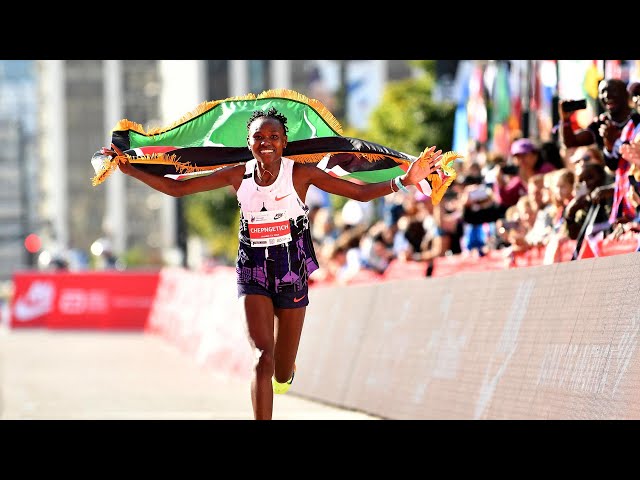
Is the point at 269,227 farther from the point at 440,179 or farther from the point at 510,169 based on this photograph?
the point at 510,169

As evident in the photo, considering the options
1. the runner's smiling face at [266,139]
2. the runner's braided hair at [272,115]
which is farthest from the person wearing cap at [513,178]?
the runner's smiling face at [266,139]

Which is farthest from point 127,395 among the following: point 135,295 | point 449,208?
point 135,295

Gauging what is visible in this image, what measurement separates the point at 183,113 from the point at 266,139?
138 ft

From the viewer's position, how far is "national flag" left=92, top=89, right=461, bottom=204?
29.6ft

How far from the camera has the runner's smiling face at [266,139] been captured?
323 inches

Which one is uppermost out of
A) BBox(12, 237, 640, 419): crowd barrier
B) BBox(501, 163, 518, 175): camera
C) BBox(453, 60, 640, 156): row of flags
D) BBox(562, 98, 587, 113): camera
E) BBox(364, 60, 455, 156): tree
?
BBox(364, 60, 455, 156): tree

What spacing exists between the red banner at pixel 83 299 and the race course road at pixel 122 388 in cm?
747

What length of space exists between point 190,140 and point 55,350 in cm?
1702

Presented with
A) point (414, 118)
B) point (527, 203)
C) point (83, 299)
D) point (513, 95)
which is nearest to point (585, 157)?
point (527, 203)

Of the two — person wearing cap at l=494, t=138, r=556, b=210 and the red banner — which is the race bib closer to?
person wearing cap at l=494, t=138, r=556, b=210

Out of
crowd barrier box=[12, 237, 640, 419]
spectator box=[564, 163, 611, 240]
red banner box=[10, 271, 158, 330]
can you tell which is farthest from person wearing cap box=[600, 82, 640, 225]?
red banner box=[10, 271, 158, 330]

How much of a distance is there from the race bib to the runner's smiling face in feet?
0.98

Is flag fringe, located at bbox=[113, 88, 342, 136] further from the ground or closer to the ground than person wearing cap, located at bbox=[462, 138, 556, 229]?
further from the ground

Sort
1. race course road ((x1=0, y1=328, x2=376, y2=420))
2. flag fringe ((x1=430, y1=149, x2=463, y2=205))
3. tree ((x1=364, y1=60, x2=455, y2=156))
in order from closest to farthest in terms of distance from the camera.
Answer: flag fringe ((x1=430, y1=149, x2=463, y2=205)) < race course road ((x1=0, y1=328, x2=376, y2=420)) < tree ((x1=364, y1=60, x2=455, y2=156))
